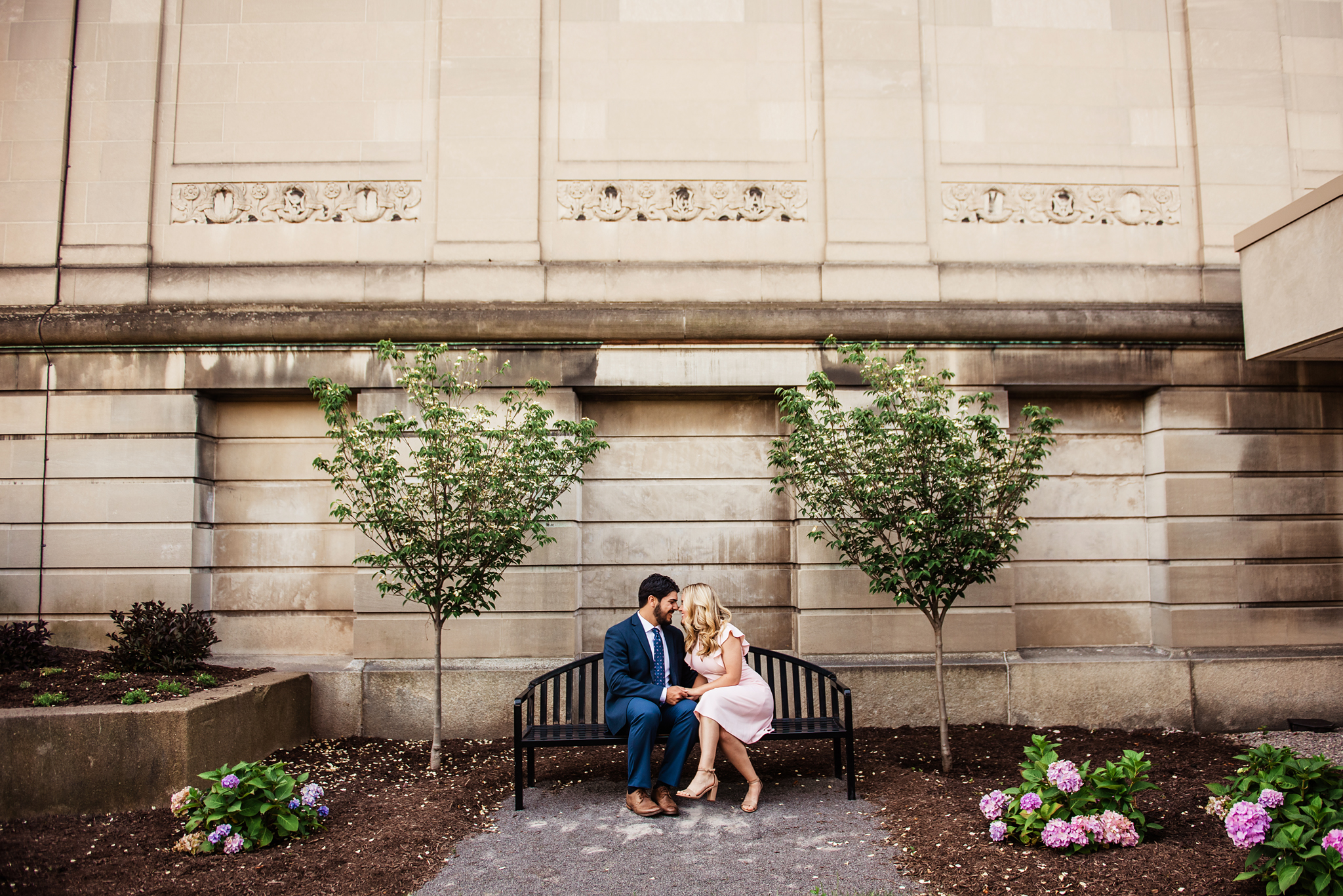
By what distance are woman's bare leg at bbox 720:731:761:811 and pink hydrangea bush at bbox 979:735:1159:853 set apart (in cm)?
158

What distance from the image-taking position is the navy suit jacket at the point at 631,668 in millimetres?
5895

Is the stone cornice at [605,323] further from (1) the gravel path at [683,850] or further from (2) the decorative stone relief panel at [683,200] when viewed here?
(1) the gravel path at [683,850]

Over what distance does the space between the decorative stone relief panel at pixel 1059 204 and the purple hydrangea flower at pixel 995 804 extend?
604cm

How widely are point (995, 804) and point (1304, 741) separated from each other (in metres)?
4.64

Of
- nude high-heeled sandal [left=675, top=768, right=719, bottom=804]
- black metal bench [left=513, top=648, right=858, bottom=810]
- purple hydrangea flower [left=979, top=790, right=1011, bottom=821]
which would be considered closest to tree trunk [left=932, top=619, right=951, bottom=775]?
black metal bench [left=513, top=648, right=858, bottom=810]

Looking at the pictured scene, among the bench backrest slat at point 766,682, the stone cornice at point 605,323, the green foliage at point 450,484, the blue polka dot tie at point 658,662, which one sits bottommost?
the bench backrest slat at point 766,682

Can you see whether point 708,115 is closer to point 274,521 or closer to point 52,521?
point 274,521

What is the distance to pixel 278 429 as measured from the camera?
8.46 metres

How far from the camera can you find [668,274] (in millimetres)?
8336

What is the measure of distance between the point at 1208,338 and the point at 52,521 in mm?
12336

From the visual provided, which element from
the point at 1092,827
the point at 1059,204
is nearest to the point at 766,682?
the point at 1092,827

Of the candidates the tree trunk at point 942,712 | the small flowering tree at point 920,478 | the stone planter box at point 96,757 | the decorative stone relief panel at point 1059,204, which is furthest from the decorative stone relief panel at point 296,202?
the tree trunk at point 942,712

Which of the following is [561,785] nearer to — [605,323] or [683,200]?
[605,323]

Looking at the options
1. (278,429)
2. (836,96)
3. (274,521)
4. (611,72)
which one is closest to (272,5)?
(611,72)
